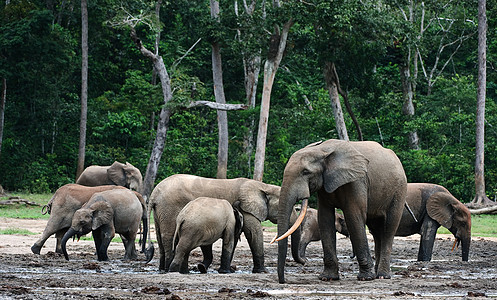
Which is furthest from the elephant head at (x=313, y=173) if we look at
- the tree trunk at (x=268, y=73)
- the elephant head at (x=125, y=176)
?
the tree trunk at (x=268, y=73)

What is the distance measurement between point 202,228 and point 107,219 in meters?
2.99

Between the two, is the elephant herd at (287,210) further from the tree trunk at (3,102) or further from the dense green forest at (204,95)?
the tree trunk at (3,102)

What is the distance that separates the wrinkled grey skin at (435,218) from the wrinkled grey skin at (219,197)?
372 cm

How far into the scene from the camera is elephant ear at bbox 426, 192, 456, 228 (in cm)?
1548

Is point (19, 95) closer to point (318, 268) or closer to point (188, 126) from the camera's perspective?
point (188, 126)

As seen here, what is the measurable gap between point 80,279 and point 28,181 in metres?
26.3

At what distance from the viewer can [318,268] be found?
1380cm

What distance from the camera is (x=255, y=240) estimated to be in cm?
1305

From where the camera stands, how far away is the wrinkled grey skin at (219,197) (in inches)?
513

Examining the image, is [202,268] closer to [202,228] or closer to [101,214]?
[202,228]

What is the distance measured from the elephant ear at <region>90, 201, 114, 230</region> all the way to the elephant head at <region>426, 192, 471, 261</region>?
650cm

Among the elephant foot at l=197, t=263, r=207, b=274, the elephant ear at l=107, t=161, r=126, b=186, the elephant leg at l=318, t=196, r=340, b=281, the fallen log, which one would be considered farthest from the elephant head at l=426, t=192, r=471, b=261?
the fallen log

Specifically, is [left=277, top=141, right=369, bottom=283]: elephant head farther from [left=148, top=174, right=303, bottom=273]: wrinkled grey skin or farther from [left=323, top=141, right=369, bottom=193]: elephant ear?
[left=148, top=174, right=303, bottom=273]: wrinkled grey skin

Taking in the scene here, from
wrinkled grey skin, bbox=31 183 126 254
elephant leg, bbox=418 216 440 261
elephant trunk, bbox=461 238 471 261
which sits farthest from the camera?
elephant leg, bbox=418 216 440 261
